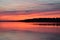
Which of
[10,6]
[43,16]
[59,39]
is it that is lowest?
[59,39]

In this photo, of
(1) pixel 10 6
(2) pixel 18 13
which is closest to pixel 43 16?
(2) pixel 18 13

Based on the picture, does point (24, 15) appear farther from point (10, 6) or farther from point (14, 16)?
point (10, 6)

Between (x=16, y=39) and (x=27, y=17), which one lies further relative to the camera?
(x=27, y=17)

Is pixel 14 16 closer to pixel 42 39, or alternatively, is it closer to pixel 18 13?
pixel 18 13

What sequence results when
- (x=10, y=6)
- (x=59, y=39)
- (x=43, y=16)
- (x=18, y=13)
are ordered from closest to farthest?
(x=59, y=39) → (x=10, y=6) → (x=18, y=13) → (x=43, y=16)

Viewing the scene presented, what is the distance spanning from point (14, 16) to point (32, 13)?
494mm

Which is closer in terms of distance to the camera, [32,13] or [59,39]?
[59,39]

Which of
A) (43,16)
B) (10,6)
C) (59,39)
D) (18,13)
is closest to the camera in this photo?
(59,39)

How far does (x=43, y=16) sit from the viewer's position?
4.65m

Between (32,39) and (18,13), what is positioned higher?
(18,13)

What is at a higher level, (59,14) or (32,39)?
(59,14)

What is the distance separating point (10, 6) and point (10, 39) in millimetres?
1157

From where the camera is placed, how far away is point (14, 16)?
428cm

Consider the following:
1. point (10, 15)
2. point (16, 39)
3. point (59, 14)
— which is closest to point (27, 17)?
point (10, 15)
